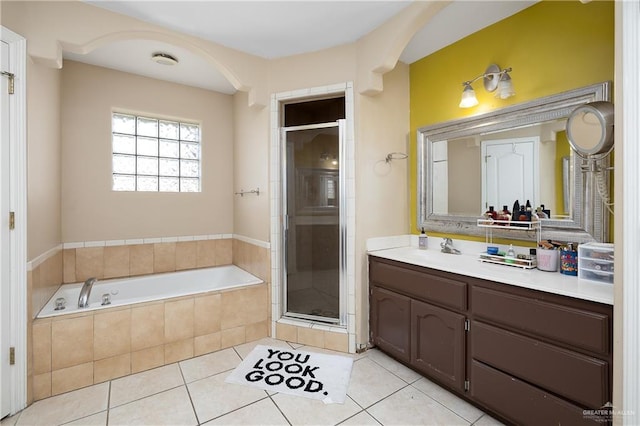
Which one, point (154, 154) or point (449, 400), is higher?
point (154, 154)

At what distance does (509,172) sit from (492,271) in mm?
821

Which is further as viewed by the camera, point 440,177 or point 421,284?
point 440,177

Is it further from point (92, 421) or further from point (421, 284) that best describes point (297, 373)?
point (92, 421)

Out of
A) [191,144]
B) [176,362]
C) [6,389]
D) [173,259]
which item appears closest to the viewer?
[6,389]

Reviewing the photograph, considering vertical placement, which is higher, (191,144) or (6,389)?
(191,144)

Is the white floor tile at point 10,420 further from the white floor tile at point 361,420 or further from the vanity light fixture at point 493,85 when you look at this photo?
the vanity light fixture at point 493,85

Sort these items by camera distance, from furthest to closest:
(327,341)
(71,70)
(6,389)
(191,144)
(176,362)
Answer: (191,144), (71,70), (327,341), (176,362), (6,389)

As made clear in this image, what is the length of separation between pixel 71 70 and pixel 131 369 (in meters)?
2.75

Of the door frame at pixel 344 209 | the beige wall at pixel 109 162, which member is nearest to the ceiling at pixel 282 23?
the beige wall at pixel 109 162

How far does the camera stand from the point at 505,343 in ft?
5.30

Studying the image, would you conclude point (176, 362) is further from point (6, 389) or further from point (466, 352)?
point (466, 352)

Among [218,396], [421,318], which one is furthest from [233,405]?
[421,318]

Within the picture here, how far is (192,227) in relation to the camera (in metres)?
3.45

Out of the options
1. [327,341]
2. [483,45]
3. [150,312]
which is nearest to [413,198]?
[483,45]
